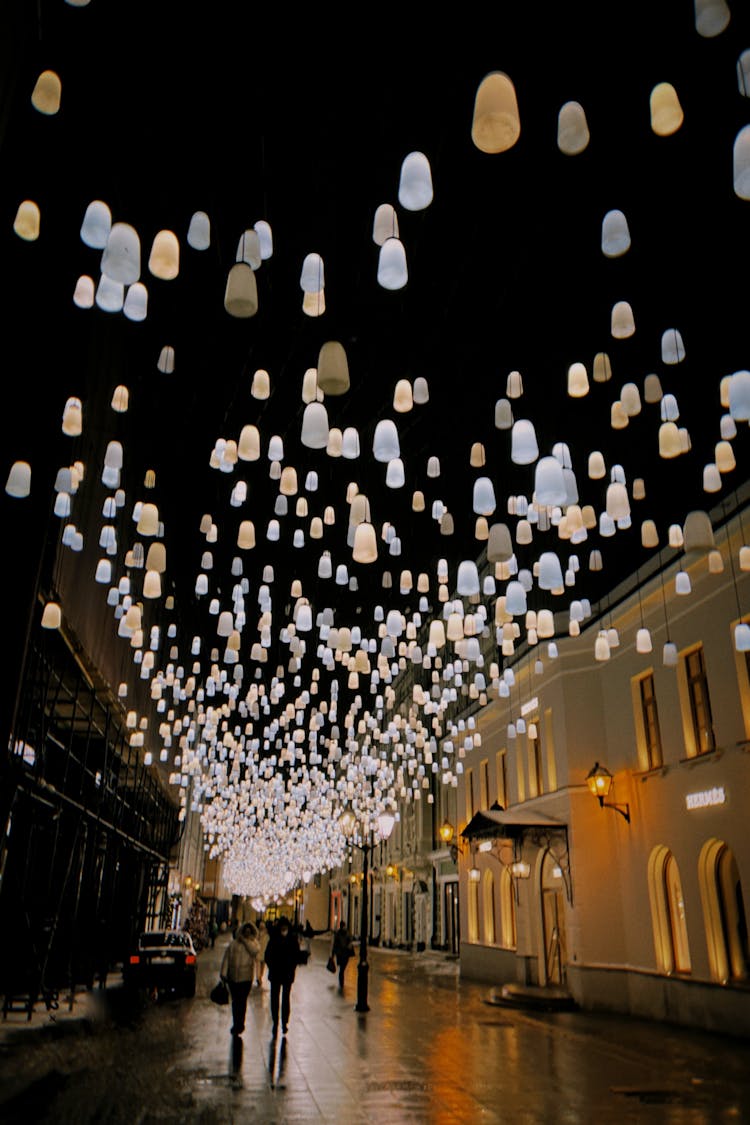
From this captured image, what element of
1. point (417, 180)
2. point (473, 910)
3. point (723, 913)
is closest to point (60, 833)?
point (723, 913)

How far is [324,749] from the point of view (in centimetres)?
6031

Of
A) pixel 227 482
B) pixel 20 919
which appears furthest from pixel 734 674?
pixel 20 919

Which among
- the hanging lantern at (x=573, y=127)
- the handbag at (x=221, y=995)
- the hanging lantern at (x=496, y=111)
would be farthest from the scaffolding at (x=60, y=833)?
the hanging lantern at (x=573, y=127)

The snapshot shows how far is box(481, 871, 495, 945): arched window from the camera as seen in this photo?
85.2ft

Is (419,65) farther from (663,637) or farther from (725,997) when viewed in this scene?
(725,997)

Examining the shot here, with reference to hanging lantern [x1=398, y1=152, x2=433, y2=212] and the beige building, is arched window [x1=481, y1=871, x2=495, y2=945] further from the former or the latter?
hanging lantern [x1=398, y1=152, x2=433, y2=212]

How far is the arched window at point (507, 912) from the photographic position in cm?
2419

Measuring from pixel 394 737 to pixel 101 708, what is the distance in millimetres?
9278

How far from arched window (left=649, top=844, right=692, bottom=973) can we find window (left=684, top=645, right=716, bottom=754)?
252 centimetres

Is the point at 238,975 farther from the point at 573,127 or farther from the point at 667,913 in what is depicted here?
the point at 573,127

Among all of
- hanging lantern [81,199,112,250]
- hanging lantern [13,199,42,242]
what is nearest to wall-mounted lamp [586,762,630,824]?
hanging lantern [81,199,112,250]

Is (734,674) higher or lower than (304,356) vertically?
lower

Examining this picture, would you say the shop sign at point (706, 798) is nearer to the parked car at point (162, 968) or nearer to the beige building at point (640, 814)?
the beige building at point (640, 814)

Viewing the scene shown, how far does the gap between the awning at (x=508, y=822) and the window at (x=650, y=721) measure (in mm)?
3250
